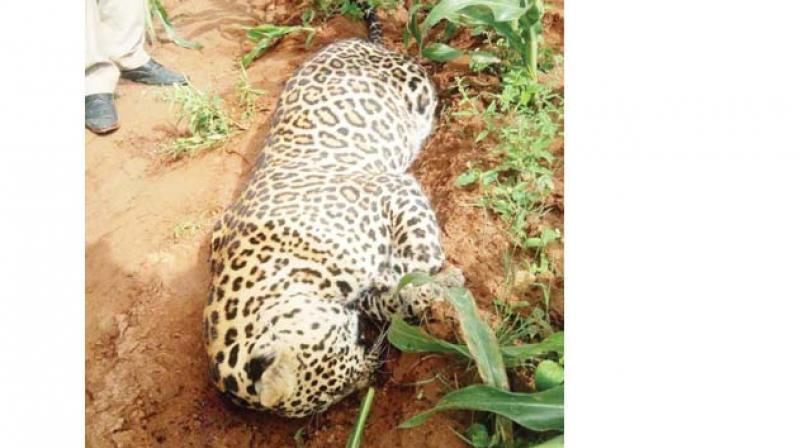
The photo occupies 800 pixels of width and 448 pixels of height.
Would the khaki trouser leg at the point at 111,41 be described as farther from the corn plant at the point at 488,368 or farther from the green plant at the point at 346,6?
the corn plant at the point at 488,368

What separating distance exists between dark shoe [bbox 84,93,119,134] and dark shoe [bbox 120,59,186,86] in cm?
7

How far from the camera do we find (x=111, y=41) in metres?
1.84

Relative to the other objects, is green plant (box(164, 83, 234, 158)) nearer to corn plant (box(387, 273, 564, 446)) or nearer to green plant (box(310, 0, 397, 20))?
green plant (box(310, 0, 397, 20))

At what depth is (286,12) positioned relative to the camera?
1898 mm

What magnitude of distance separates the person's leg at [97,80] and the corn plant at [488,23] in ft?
2.28

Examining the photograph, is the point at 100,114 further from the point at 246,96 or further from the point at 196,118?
the point at 246,96

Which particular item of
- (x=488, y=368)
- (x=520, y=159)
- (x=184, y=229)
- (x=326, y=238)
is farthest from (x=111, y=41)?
(x=488, y=368)

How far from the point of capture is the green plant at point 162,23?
1857mm

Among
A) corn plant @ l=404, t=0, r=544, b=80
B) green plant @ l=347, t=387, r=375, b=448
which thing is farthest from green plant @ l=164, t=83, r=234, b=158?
green plant @ l=347, t=387, r=375, b=448

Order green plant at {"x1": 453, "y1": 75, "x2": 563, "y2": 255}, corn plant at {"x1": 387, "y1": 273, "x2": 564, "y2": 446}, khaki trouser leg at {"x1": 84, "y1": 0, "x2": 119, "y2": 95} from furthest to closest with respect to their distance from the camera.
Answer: khaki trouser leg at {"x1": 84, "y1": 0, "x2": 119, "y2": 95}, green plant at {"x1": 453, "y1": 75, "x2": 563, "y2": 255}, corn plant at {"x1": 387, "y1": 273, "x2": 564, "y2": 446}

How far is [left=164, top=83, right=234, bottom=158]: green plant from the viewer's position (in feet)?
5.97

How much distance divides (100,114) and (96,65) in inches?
4.5
